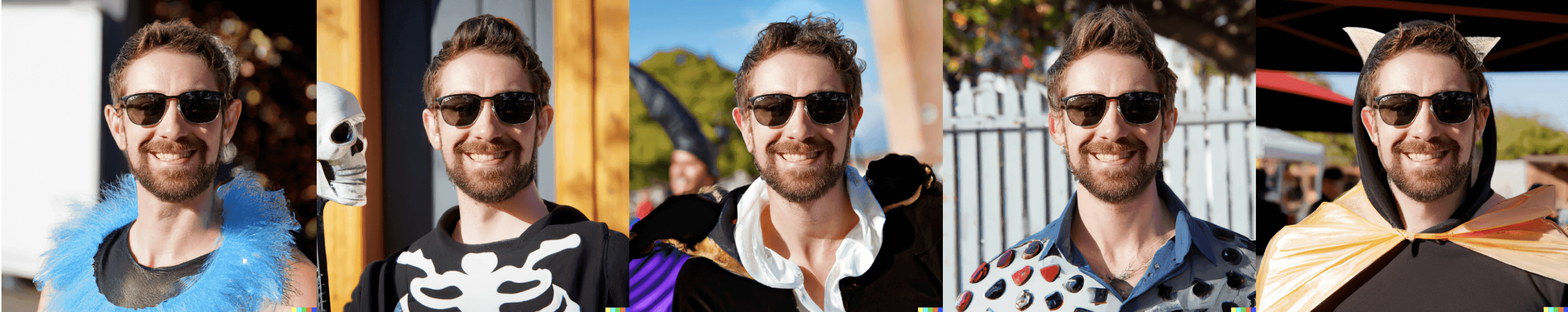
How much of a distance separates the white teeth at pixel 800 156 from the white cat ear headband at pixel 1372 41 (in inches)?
113

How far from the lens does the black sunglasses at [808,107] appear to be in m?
3.91

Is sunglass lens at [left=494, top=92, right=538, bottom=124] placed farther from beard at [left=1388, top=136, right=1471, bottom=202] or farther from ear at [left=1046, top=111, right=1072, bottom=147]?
beard at [left=1388, top=136, right=1471, bottom=202]

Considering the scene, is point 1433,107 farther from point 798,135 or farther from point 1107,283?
point 798,135

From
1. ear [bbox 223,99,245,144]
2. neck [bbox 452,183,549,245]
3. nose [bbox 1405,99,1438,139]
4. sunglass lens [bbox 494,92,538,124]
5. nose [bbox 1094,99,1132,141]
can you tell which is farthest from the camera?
ear [bbox 223,99,245,144]

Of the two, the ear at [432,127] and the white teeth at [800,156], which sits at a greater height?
the ear at [432,127]

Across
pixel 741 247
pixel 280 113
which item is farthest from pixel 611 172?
pixel 280 113

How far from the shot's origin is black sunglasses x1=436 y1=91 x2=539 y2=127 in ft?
13.4

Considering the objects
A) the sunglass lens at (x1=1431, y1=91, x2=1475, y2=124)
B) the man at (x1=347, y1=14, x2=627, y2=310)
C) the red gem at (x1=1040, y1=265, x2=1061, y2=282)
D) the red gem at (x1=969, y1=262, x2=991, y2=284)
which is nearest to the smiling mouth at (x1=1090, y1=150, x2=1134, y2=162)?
the red gem at (x1=1040, y1=265, x2=1061, y2=282)

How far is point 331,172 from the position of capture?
438 centimetres

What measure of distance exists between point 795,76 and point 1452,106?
3.27 meters

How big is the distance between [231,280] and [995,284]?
399 centimetres

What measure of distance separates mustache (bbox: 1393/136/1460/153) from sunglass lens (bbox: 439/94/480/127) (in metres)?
4.65

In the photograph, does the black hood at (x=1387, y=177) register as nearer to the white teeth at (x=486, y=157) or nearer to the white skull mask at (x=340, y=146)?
the white teeth at (x=486, y=157)

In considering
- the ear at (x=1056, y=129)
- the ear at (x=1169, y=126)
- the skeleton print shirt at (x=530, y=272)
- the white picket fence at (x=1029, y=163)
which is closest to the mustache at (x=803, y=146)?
the white picket fence at (x=1029, y=163)
